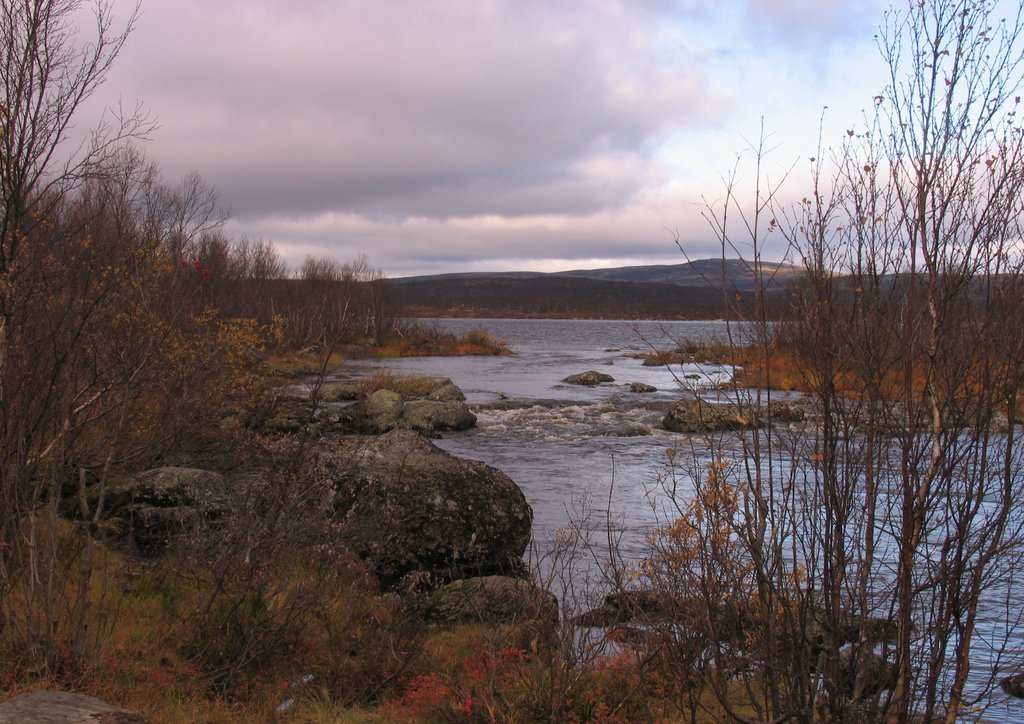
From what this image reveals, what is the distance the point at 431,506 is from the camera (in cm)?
872

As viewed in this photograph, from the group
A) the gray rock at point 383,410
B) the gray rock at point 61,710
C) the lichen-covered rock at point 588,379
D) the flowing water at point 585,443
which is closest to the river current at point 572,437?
the flowing water at point 585,443

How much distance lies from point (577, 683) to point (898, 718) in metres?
2.29

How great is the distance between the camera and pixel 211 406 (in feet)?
40.3

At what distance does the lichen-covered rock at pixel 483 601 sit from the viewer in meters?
6.64

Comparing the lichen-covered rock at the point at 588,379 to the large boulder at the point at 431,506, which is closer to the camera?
the large boulder at the point at 431,506

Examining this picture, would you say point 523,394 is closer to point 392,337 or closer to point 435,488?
point 435,488

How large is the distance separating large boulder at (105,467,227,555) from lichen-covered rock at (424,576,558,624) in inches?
93.1

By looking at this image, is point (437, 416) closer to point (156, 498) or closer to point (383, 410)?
point (383, 410)

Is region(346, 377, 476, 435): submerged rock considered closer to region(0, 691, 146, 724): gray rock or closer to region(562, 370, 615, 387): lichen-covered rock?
region(562, 370, 615, 387): lichen-covered rock

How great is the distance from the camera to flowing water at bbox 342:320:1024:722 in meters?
9.90

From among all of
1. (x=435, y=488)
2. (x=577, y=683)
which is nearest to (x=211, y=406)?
(x=435, y=488)

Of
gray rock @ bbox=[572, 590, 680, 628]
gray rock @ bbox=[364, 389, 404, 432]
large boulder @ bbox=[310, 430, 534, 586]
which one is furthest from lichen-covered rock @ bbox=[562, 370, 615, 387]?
gray rock @ bbox=[572, 590, 680, 628]

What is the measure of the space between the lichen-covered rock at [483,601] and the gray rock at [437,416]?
40.9 feet

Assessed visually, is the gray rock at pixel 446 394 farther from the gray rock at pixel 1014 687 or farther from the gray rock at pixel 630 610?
the gray rock at pixel 1014 687
